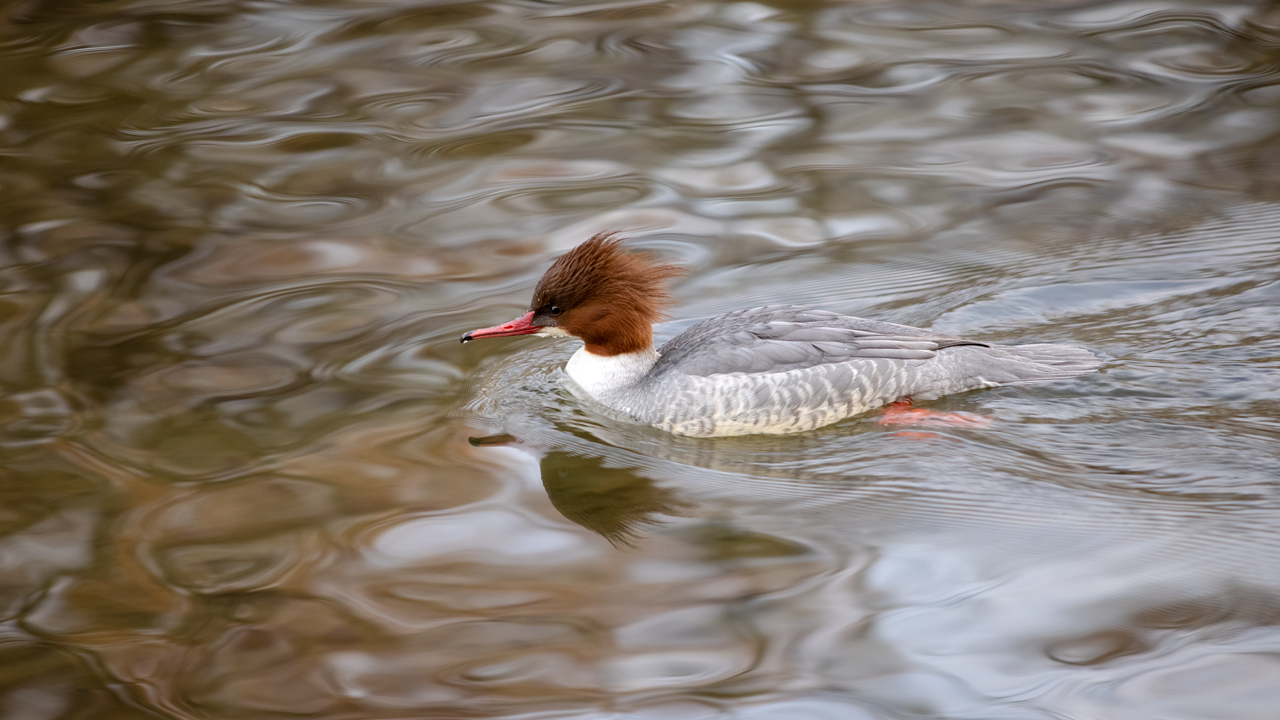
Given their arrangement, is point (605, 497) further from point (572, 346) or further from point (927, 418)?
point (572, 346)

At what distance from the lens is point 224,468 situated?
199 inches

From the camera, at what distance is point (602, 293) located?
5.35 metres

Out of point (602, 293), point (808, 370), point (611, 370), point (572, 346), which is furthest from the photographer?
point (572, 346)

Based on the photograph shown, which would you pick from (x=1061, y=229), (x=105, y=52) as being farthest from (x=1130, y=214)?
(x=105, y=52)

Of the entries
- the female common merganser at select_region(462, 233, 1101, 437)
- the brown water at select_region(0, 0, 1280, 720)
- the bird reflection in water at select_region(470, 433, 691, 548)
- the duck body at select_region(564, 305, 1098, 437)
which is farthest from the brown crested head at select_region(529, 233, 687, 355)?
the bird reflection in water at select_region(470, 433, 691, 548)

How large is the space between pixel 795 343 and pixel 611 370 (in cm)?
91

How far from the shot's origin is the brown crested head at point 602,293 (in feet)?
17.4

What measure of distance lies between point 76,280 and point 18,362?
3.10 feet

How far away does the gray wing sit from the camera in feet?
16.9

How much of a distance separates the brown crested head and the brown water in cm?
44

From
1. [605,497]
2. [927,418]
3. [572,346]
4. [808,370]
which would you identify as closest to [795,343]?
[808,370]

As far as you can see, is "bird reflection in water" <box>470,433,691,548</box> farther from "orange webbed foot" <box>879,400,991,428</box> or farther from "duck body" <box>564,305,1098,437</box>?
"orange webbed foot" <box>879,400,991,428</box>

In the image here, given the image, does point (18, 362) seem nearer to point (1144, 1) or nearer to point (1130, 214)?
point (1130, 214)

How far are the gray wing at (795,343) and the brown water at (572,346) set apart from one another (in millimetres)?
319
